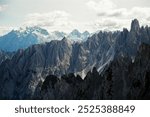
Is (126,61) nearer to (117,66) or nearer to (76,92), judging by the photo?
(117,66)

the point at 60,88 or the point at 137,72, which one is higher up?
the point at 137,72

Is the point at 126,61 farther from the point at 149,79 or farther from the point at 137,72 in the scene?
the point at 149,79

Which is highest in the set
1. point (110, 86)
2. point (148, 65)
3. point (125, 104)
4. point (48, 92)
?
point (125, 104)

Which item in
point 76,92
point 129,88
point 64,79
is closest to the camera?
point 129,88

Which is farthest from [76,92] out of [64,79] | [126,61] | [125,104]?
[125,104]

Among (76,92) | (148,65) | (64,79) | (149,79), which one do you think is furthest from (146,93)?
(64,79)

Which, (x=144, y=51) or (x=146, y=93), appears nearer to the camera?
(x=146, y=93)

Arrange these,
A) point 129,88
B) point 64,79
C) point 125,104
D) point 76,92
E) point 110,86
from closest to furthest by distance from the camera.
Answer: point 125,104 < point 129,88 < point 110,86 < point 76,92 < point 64,79

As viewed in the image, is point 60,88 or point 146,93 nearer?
point 146,93

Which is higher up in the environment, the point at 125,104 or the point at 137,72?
the point at 125,104
